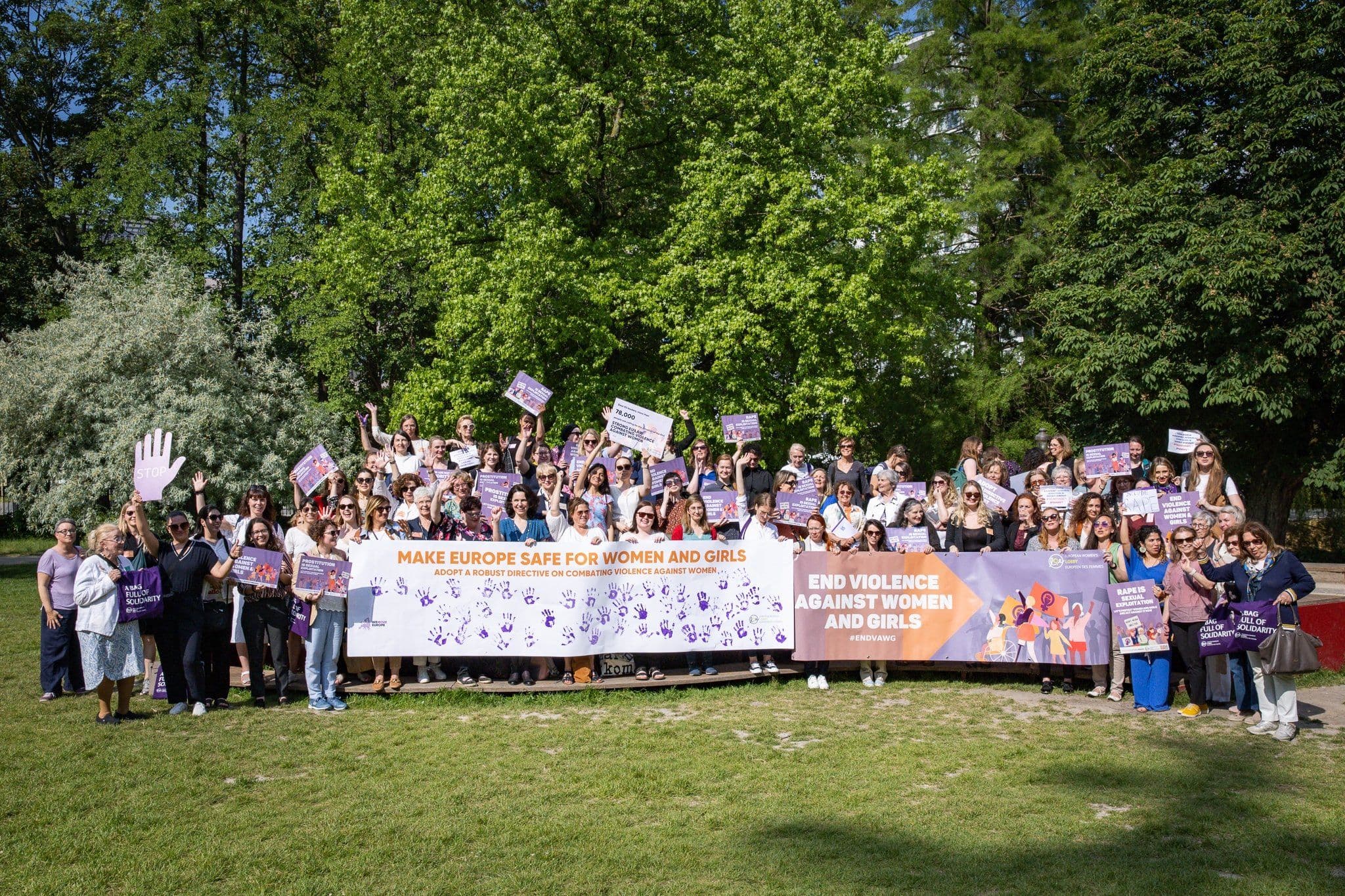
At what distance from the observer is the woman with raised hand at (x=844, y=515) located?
1241cm

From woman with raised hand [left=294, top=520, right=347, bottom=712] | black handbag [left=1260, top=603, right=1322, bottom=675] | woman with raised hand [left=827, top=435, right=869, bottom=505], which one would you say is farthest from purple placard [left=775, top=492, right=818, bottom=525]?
woman with raised hand [left=294, top=520, right=347, bottom=712]

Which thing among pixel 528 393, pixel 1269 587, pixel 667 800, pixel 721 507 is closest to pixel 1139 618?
pixel 1269 587

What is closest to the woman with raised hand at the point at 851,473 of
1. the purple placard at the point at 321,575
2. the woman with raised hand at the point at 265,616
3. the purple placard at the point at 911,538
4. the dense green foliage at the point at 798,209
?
the purple placard at the point at 911,538

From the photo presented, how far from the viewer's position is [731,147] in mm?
23406

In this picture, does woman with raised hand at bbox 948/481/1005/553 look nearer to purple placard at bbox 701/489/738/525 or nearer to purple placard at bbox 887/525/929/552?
purple placard at bbox 887/525/929/552

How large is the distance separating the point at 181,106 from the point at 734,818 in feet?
103

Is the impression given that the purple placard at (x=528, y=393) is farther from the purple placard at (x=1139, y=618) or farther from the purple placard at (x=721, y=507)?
the purple placard at (x=1139, y=618)

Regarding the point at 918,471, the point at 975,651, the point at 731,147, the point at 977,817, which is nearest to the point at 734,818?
the point at 977,817

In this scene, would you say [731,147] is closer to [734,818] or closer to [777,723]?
[777,723]

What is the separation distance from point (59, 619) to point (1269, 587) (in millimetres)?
11656

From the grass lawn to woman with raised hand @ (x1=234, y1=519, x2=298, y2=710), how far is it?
537 mm

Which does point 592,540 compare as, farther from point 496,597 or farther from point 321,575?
point 321,575

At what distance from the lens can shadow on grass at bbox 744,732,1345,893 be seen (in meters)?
6.17

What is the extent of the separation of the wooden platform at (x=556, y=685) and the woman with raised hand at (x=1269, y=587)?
4482 millimetres
